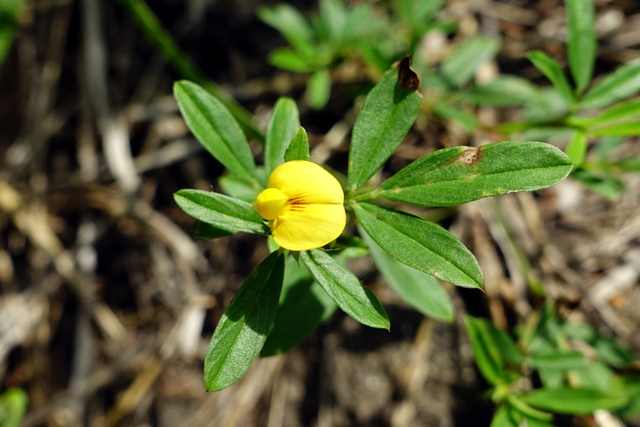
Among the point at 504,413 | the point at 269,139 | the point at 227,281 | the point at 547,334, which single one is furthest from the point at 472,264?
the point at 227,281

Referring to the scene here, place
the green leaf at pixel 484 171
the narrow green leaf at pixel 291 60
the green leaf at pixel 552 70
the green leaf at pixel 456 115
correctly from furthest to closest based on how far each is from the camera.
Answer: the narrow green leaf at pixel 291 60, the green leaf at pixel 456 115, the green leaf at pixel 552 70, the green leaf at pixel 484 171

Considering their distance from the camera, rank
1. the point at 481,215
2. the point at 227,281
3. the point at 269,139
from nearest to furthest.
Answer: the point at 269,139
the point at 481,215
the point at 227,281

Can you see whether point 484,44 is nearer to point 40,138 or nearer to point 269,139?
point 269,139

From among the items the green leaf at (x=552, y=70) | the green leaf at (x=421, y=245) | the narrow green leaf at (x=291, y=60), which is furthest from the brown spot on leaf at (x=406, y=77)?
the narrow green leaf at (x=291, y=60)

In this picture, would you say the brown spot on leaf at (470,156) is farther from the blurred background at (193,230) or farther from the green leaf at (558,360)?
the blurred background at (193,230)

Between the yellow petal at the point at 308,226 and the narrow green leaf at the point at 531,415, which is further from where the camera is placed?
the narrow green leaf at the point at 531,415

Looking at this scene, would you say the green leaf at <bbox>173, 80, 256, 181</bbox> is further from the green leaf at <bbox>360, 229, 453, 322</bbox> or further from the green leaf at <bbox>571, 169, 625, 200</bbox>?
the green leaf at <bbox>571, 169, 625, 200</bbox>

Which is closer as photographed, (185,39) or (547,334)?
(547,334)
